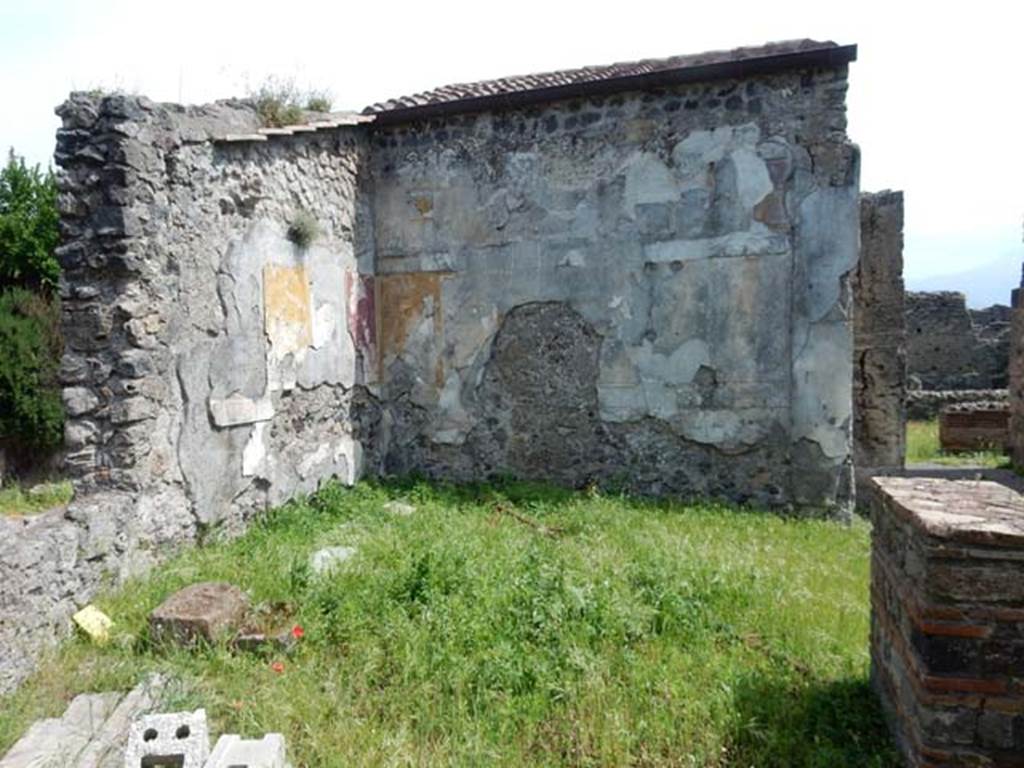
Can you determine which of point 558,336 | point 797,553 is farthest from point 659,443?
point 797,553

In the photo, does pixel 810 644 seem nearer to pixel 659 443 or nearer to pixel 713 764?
pixel 713 764

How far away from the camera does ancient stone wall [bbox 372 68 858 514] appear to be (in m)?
6.49

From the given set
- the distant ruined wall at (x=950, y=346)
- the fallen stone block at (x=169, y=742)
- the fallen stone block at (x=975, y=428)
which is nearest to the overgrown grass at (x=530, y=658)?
the fallen stone block at (x=169, y=742)

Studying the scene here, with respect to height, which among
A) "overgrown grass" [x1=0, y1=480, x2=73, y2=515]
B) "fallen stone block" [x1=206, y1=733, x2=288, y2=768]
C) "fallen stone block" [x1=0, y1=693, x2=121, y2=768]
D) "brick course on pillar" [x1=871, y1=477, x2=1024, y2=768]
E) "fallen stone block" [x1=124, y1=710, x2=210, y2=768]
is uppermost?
"brick course on pillar" [x1=871, y1=477, x2=1024, y2=768]

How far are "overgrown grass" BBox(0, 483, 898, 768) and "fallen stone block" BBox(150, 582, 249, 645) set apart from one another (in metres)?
0.10

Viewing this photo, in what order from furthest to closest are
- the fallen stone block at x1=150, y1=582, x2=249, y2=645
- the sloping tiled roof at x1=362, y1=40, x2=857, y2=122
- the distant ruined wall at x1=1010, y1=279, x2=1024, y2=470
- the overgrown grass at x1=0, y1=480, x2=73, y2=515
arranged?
the distant ruined wall at x1=1010, y1=279, x2=1024, y2=470
the overgrown grass at x1=0, y1=480, x2=73, y2=515
the sloping tiled roof at x1=362, y1=40, x2=857, y2=122
the fallen stone block at x1=150, y1=582, x2=249, y2=645

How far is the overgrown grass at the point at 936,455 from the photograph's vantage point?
10102 mm

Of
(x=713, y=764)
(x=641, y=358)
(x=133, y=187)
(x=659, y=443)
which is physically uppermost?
(x=133, y=187)

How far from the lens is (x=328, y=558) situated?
490cm

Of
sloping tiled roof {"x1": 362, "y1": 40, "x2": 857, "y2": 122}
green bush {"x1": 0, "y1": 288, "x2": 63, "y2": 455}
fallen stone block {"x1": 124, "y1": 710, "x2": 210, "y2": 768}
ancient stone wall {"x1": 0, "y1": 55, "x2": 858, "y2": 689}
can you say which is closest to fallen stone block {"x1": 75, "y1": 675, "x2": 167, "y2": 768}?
fallen stone block {"x1": 124, "y1": 710, "x2": 210, "y2": 768}

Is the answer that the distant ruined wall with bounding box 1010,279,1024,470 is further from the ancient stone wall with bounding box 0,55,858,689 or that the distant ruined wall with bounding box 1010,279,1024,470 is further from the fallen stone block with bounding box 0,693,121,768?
the fallen stone block with bounding box 0,693,121,768

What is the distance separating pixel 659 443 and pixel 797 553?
1.97 m

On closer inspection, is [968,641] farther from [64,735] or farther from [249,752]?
[64,735]

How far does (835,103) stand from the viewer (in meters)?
6.35
